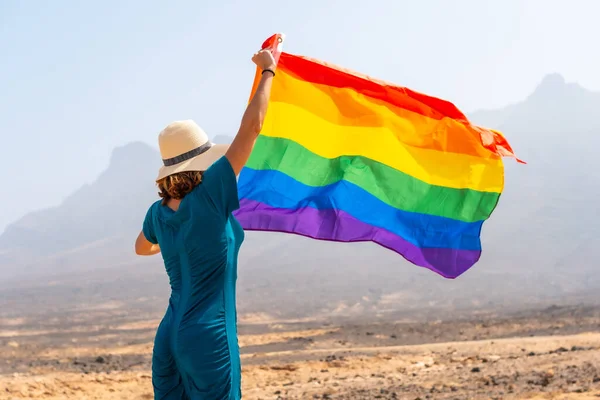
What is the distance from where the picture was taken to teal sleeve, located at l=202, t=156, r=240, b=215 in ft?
8.02

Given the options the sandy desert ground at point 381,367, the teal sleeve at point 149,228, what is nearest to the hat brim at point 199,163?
the teal sleeve at point 149,228

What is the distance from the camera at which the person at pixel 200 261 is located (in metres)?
2.43

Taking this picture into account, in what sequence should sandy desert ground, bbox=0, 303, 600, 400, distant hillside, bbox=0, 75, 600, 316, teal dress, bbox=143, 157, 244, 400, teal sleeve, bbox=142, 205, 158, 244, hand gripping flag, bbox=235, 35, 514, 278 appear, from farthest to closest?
1. distant hillside, bbox=0, 75, 600, 316
2. sandy desert ground, bbox=0, 303, 600, 400
3. hand gripping flag, bbox=235, 35, 514, 278
4. teal sleeve, bbox=142, 205, 158, 244
5. teal dress, bbox=143, 157, 244, 400

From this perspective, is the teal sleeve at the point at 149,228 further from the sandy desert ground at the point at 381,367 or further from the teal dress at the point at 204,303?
the sandy desert ground at the point at 381,367

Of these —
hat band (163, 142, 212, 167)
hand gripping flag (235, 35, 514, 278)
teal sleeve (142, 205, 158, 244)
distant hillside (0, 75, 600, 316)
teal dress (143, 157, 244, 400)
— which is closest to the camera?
teal dress (143, 157, 244, 400)

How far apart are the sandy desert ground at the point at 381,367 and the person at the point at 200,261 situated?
21.2 ft

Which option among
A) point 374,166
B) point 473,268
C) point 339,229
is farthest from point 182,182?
point 473,268

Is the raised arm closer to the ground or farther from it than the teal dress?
farther from it

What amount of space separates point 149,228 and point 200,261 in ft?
1.31

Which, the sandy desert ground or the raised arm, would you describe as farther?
the sandy desert ground

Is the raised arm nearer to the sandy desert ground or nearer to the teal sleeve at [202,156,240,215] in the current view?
the teal sleeve at [202,156,240,215]

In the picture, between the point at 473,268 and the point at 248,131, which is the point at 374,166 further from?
the point at 473,268

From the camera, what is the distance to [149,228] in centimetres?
276

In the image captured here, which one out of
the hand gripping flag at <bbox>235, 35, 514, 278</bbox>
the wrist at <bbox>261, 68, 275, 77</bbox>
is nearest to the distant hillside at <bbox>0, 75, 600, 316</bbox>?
the hand gripping flag at <bbox>235, 35, 514, 278</bbox>
